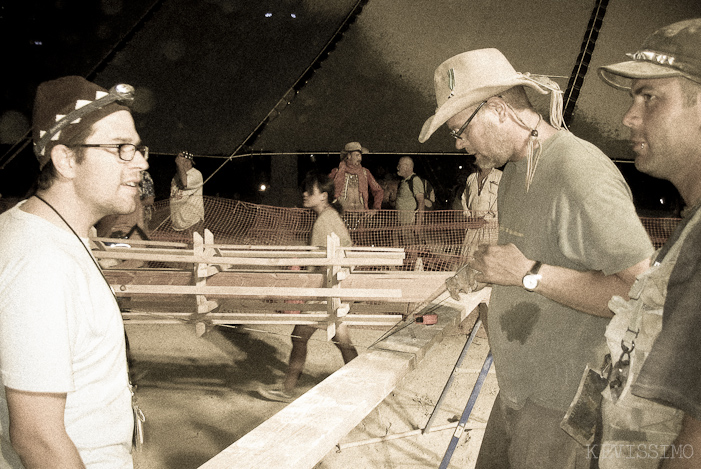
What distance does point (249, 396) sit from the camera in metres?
4.89

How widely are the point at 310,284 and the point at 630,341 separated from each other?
4027 millimetres

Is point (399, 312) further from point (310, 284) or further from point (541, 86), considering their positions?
point (541, 86)

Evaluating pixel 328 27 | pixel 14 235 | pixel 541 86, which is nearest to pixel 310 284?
pixel 541 86

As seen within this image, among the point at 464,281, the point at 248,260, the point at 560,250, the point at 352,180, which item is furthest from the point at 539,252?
the point at 352,180

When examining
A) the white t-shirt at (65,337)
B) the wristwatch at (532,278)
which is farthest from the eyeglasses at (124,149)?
the wristwatch at (532,278)

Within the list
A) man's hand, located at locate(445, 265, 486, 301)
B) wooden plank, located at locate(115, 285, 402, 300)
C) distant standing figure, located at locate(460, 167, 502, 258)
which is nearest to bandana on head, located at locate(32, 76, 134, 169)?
man's hand, located at locate(445, 265, 486, 301)

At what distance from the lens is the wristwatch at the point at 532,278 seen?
67.0 inches

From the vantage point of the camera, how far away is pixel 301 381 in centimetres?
518

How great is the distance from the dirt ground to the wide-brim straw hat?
2651 mm

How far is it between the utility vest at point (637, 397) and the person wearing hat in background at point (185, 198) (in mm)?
7350

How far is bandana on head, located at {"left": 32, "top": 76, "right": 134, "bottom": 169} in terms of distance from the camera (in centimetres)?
134

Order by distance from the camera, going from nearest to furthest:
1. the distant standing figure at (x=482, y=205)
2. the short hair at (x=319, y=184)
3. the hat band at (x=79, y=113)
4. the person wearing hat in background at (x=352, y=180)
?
the hat band at (x=79, y=113) < the short hair at (x=319, y=184) < the distant standing figure at (x=482, y=205) < the person wearing hat in background at (x=352, y=180)

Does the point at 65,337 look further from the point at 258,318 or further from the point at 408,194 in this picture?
the point at 408,194

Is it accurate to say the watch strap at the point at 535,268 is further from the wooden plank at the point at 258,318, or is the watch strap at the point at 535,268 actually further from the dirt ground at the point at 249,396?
the wooden plank at the point at 258,318
